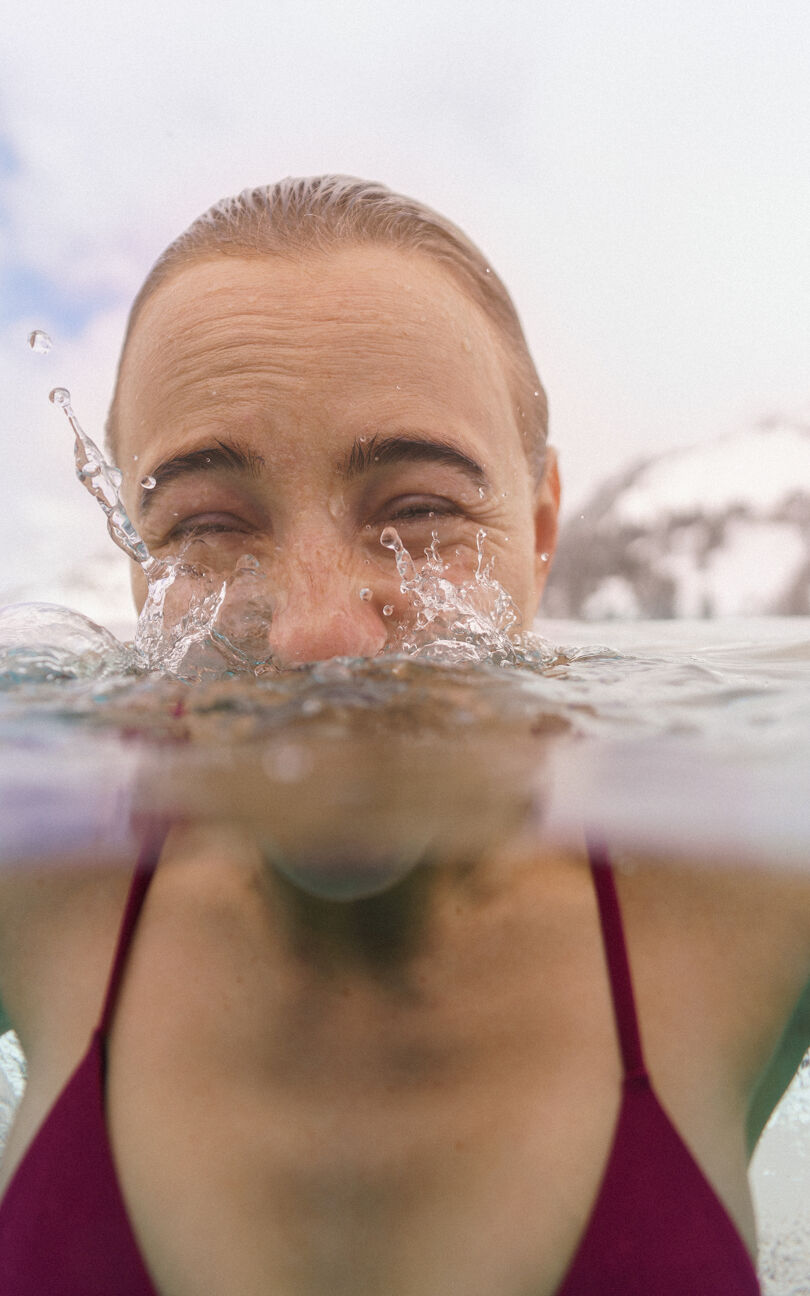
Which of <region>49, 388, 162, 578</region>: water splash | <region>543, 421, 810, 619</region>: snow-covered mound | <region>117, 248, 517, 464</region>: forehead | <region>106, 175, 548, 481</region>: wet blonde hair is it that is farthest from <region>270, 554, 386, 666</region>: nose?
<region>543, 421, 810, 619</region>: snow-covered mound

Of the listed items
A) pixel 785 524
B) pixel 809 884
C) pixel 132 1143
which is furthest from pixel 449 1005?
pixel 785 524

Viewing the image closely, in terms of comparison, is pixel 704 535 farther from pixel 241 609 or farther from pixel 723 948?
pixel 241 609

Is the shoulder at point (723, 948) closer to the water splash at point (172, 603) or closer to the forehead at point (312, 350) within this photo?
the water splash at point (172, 603)

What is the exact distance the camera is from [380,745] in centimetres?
132

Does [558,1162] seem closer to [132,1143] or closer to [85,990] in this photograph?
[132,1143]

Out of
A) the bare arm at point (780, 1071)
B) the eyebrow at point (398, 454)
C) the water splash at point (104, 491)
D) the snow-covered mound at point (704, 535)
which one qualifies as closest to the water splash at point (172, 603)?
the water splash at point (104, 491)

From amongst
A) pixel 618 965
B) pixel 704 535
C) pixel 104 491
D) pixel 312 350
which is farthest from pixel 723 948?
pixel 704 535

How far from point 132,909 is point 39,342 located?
4.72 feet

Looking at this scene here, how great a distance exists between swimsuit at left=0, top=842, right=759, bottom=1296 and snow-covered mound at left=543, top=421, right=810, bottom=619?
109 inches

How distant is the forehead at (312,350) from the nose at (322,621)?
0.35 m

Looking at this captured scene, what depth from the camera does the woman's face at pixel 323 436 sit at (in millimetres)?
1675

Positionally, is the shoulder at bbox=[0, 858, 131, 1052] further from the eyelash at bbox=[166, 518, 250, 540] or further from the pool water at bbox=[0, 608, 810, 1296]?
the eyelash at bbox=[166, 518, 250, 540]

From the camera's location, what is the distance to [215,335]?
1.84m

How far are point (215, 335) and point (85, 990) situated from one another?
1526 millimetres
